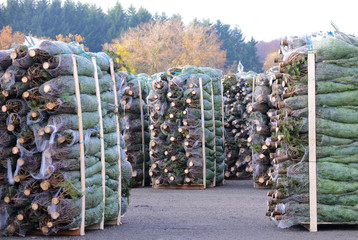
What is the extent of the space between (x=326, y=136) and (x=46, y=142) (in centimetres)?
419

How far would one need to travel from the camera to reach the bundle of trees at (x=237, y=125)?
19547 mm

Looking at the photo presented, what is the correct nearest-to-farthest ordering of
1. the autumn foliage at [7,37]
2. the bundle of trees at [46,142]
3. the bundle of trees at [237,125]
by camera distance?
the bundle of trees at [46,142], the bundle of trees at [237,125], the autumn foliage at [7,37]

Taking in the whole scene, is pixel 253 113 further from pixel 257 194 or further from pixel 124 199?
pixel 124 199

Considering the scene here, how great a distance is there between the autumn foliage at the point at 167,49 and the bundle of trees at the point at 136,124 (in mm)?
36373

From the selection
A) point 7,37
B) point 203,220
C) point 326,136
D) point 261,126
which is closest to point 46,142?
point 203,220

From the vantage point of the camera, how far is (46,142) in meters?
8.27

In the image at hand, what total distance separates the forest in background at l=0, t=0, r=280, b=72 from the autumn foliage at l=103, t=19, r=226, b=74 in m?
3.42

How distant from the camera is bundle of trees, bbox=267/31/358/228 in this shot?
8516 millimetres

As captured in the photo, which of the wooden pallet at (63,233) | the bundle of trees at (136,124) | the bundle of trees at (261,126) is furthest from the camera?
the bundle of trees at (136,124)

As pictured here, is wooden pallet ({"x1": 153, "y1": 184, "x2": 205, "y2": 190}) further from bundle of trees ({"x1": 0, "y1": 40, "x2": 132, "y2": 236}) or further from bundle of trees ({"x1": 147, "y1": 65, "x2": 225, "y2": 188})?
A: bundle of trees ({"x1": 0, "y1": 40, "x2": 132, "y2": 236})

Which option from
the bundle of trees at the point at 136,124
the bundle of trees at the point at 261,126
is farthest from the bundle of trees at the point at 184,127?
the bundle of trees at the point at 261,126

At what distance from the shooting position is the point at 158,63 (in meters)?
56.8

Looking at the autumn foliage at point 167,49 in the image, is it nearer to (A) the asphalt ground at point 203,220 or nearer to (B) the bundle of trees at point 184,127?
(B) the bundle of trees at point 184,127

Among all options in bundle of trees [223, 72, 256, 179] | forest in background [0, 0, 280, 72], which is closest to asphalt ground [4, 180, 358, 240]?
bundle of trees [223, 72, 256, 179]
